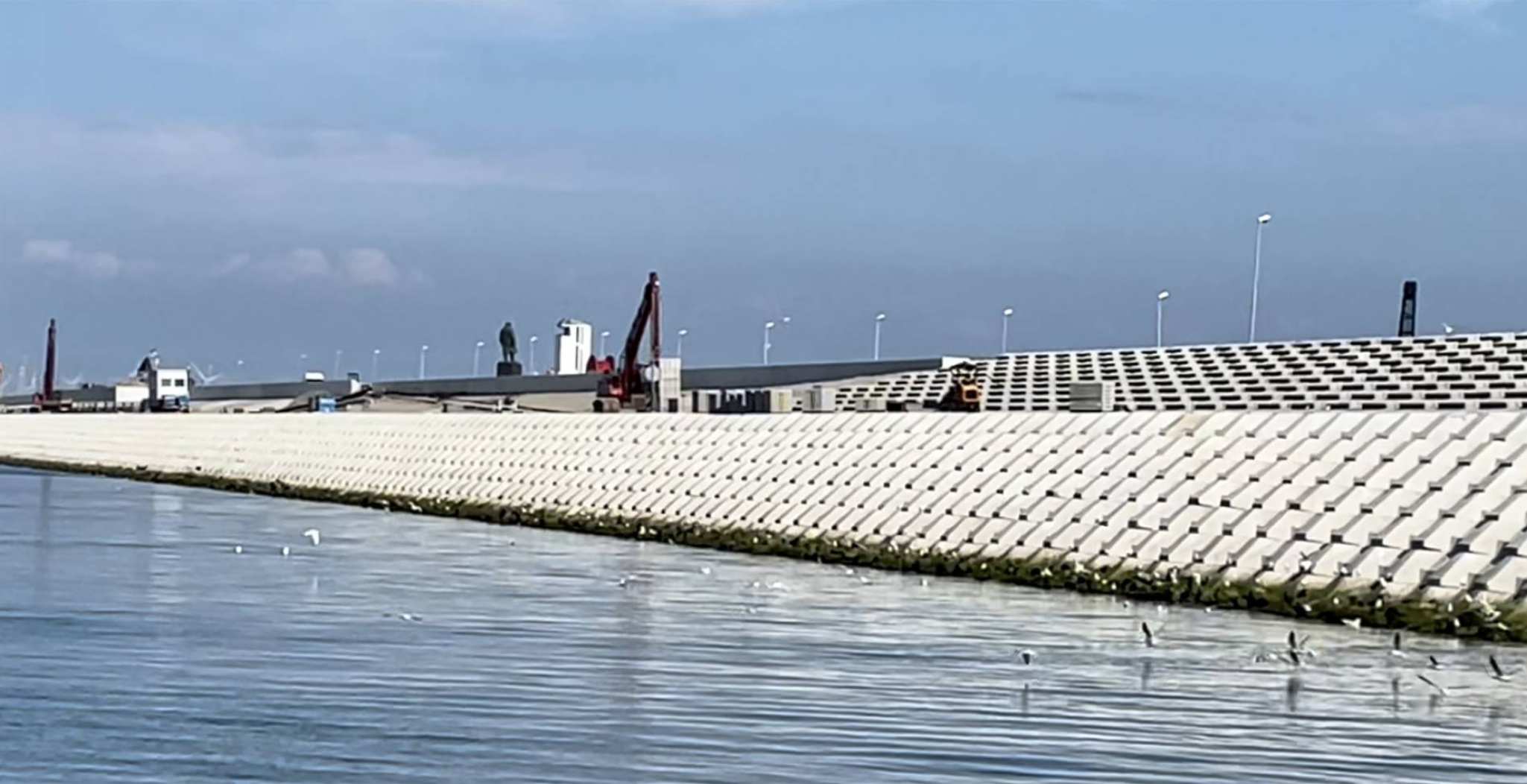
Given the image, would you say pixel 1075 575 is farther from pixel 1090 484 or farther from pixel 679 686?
pixel 679 686

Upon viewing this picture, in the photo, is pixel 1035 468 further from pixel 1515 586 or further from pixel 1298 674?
pixel 1298 674

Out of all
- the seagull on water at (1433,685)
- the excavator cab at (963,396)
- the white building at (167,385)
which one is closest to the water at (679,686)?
the seagull on water at (1433,685)

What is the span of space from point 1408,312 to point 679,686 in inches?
3834

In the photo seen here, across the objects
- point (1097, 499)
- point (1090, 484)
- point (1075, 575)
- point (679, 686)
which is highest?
point (1090, 484)

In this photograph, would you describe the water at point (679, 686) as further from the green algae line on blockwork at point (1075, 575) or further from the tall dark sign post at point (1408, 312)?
the tall dark sign post at point (1408, 312)

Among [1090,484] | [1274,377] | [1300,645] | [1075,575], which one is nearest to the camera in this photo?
[1300,645]

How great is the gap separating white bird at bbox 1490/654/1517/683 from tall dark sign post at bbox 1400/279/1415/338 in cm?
9216

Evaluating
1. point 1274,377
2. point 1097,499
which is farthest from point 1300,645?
point 1274,377

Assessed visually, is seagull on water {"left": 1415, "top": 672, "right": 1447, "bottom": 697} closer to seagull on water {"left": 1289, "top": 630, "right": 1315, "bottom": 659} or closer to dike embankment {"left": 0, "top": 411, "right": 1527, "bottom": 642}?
seagull on water {"left": 1289, "top": 630, "right": 1315, "bottom": 659}

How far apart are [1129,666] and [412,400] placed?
337 ft

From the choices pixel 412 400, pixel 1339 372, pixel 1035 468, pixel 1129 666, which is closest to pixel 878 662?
pixel 1129 666

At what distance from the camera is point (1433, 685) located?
1532cm

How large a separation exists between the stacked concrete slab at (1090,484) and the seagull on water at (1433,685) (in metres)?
4.44

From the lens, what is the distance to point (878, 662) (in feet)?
52.0
